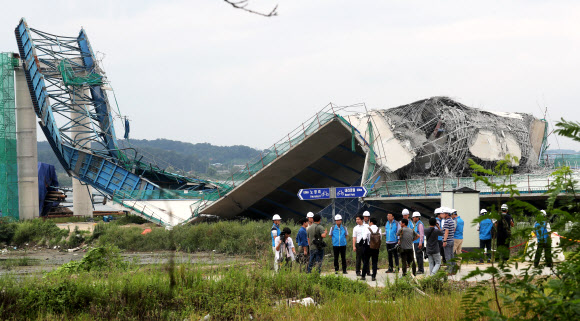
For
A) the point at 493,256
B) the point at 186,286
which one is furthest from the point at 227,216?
the point at 493,256

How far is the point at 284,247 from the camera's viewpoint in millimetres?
14289

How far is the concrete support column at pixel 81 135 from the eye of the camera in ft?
133

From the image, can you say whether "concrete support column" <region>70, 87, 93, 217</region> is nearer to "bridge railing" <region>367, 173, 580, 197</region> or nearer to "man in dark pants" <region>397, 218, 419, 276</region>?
"bridge railing" <region>367, 173, 580, 197</region>

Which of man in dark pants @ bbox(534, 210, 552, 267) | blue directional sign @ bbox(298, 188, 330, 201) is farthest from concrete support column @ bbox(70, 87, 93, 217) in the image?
man in dark pants @ bbox(534, 210, 552, 267)

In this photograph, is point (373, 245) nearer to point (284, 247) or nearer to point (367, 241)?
point (367, 241)

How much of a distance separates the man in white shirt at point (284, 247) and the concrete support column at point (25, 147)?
3207 centimetres

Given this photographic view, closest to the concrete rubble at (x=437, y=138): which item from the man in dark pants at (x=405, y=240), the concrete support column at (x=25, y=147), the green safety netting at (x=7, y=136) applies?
the man in dark pants at (x=405, y=240)

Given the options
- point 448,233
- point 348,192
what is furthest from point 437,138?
point 448,233

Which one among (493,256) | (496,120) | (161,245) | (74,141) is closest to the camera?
(493,256)

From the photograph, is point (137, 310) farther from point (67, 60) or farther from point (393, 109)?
point (67, 60)

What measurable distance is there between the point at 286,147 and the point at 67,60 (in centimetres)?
1940

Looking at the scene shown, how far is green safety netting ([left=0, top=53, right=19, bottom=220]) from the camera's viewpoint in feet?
134

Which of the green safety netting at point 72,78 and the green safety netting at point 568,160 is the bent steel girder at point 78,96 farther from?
the green safety netting at point 568,160

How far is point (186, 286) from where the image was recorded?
34.7 feet
